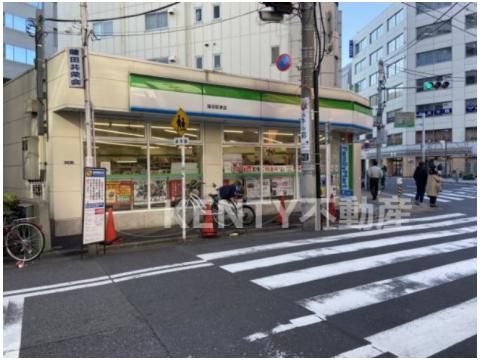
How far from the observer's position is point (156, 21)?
24625mm

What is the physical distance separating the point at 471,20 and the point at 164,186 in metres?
47.1

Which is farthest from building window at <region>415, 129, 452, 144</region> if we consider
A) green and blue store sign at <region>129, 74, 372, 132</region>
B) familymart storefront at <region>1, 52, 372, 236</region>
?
→ familymart storefront at <region>1, 52, 372, 236</region>

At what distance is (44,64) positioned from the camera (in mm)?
9594

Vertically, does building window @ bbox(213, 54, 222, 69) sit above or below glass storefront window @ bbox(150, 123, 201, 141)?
above

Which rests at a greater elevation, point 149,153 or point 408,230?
point 149,153

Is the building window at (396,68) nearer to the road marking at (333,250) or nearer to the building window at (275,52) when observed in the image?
the building window at (275,52)

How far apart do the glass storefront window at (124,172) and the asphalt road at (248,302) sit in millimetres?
2657

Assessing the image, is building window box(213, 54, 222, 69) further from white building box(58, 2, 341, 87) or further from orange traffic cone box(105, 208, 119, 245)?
orange traffic cone box(105, 208, 119, 245)

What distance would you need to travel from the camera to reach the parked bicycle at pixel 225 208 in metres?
10.5

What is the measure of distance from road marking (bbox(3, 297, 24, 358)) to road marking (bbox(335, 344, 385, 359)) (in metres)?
3.02

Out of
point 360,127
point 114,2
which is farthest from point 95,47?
point 360,127

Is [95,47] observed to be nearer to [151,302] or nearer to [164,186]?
[164,186]

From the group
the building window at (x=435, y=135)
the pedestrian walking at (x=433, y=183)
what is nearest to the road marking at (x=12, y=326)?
the pedestrian walking at (x=433, y=183)

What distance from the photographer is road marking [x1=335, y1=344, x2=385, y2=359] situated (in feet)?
11.1
